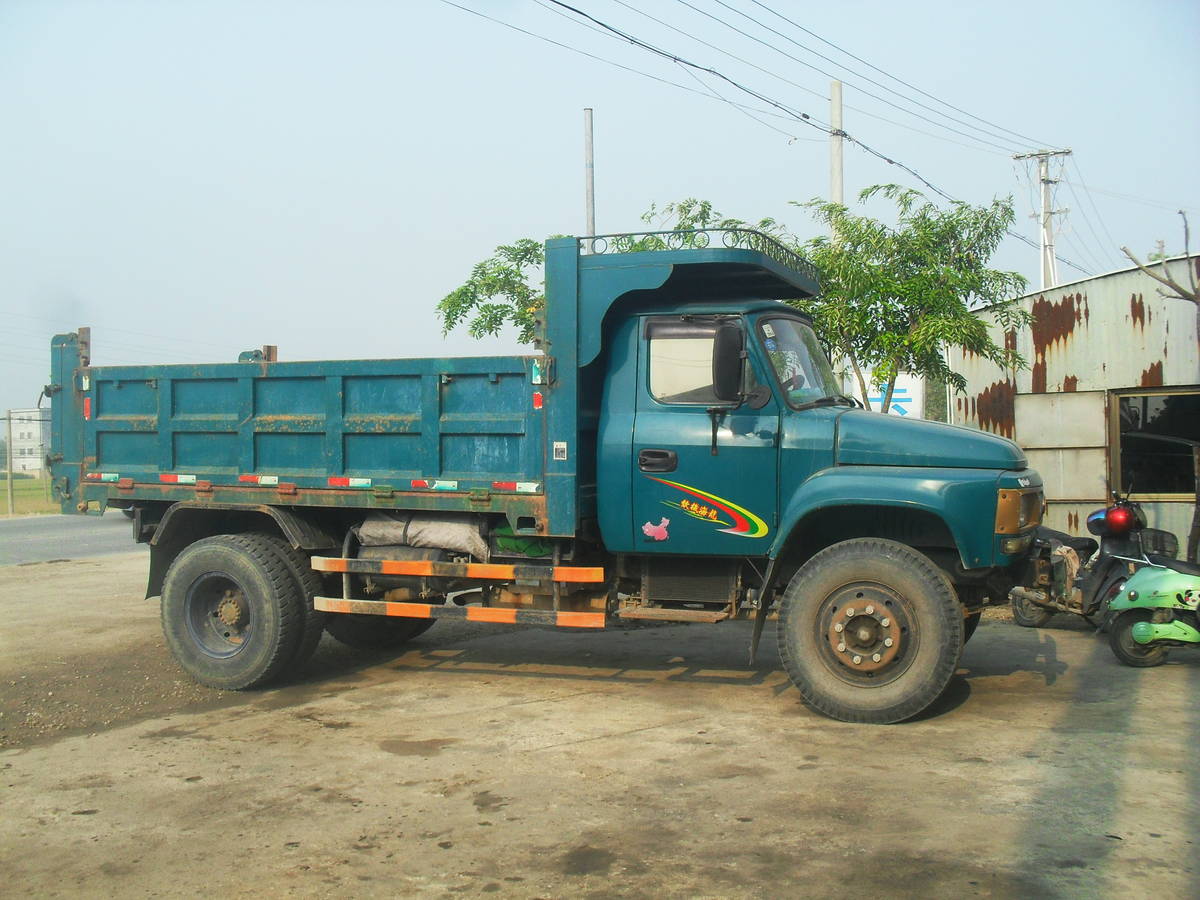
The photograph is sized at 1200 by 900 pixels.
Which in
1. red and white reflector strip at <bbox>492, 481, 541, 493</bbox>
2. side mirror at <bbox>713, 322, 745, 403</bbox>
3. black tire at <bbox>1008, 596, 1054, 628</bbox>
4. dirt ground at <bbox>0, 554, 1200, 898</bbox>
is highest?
side mirror at <bbox>713, 322, 745, 403</bbox>

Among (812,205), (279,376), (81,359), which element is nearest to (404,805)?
(279,376)

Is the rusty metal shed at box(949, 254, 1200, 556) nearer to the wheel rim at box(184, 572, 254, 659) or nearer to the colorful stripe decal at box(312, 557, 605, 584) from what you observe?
the colorful stripe decal at box(312, 557, 605, 584)

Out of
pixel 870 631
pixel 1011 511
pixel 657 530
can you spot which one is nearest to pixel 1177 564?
pixel 1011 511

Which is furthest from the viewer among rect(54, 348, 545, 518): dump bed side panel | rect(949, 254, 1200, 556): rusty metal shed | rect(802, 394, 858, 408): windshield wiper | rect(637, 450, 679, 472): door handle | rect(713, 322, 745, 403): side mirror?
rect(949, 254, 1200, 556): rusty metal shed

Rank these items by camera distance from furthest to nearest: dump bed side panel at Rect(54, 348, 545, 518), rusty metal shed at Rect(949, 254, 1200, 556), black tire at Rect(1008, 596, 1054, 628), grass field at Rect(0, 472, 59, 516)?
1. grass field at Rect(0, 472, 59, 516)
2. rusty metal shed at Rect(949, 254, 1200, 556)
3. black tire at Rect(1008, 596, 1054, 628)
4. dump bed side panel at Rect(54, 348, 545, 518)

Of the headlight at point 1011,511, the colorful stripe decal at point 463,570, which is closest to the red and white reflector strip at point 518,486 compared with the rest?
the colorful stripe decal at point 463,570

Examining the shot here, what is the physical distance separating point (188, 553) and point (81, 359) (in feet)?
6.07

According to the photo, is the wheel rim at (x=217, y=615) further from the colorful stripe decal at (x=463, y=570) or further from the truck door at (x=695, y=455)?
the truck door at (x=695, y=455)

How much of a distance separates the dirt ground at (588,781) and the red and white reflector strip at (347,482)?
1442 millimetres

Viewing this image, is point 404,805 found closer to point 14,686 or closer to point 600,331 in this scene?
point 600,331

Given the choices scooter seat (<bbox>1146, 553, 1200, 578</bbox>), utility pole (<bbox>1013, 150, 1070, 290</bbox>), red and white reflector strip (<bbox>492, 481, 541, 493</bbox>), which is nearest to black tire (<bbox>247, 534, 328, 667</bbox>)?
red and white reflector strip (<bbox>492, 481, 541, 493</bbox>)

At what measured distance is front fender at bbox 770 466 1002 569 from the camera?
6.22 m

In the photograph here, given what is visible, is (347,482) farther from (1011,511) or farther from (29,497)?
(29,497)

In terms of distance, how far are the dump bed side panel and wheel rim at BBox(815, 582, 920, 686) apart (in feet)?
6.61
